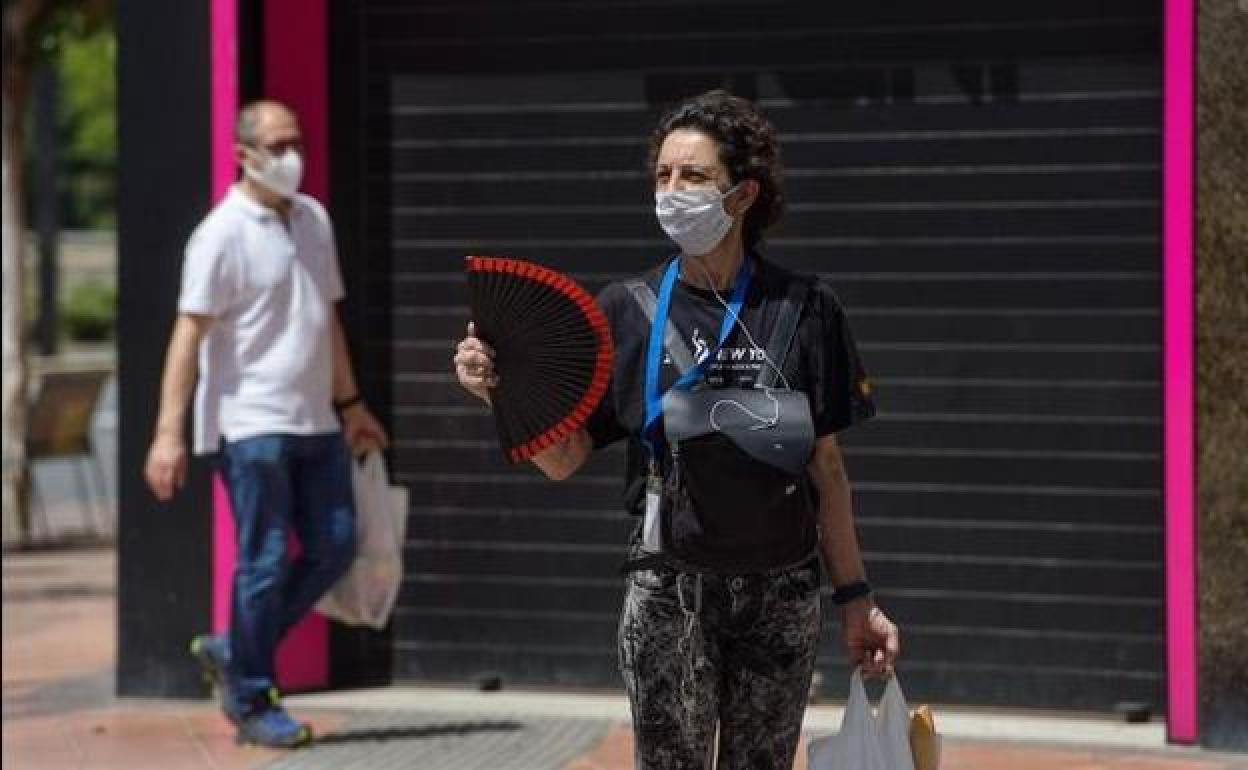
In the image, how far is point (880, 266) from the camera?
808cm

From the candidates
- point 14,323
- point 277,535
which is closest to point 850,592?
point 277,535

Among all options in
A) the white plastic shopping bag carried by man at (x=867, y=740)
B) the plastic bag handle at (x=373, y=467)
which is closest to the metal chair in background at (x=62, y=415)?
the plastic bag handle at (x=373, y=467)

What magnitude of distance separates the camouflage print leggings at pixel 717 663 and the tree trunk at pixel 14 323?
924cm

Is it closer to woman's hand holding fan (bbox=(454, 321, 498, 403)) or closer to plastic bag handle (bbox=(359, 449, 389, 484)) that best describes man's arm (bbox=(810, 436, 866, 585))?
woman's hand holding fan (bbox=(454, 321, 498, 403))

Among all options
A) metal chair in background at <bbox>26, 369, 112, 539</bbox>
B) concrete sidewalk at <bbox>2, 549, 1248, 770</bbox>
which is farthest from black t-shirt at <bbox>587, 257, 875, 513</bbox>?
metal chair in background at <bbox>26, 369, 112, 539</bbox>

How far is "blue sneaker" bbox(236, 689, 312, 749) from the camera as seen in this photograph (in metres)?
7.55

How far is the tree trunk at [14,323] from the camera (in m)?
13.2

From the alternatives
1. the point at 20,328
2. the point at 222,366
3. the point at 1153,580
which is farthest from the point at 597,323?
the point at 20,328

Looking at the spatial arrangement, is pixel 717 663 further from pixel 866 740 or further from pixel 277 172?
pixel 277 172

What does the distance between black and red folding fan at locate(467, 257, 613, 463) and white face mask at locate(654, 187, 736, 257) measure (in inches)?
9.4

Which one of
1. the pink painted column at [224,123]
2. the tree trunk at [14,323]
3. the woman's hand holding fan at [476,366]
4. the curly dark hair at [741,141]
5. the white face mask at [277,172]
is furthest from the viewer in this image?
the tree trunk at [14,323]

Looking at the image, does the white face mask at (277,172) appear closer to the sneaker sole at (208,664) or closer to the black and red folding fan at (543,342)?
the sneaker sole at (208,664)

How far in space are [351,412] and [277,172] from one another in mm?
814

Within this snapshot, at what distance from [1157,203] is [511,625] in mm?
2488
